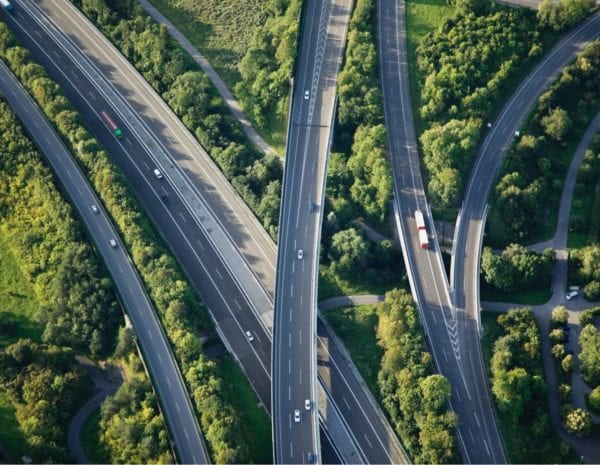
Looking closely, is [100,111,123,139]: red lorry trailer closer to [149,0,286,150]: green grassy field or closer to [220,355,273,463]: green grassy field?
[149,0,286,150]: green grassy field

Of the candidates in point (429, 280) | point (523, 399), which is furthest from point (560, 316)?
point (429, 280)

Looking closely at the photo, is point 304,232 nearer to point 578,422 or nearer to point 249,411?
point 249,411

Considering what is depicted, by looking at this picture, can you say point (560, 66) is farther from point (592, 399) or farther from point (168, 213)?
point (168, 213)

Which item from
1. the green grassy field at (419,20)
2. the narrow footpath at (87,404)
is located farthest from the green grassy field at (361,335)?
the green grassy field at (419,20)

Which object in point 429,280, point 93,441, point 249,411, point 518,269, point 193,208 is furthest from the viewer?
point 193,208

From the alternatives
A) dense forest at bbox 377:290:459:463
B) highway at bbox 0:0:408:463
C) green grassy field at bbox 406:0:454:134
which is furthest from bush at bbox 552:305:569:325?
green grassy field at bbox 406:0:454:134

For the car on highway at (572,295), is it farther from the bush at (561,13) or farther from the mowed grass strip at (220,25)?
the mowed grass strip at (220,25)
